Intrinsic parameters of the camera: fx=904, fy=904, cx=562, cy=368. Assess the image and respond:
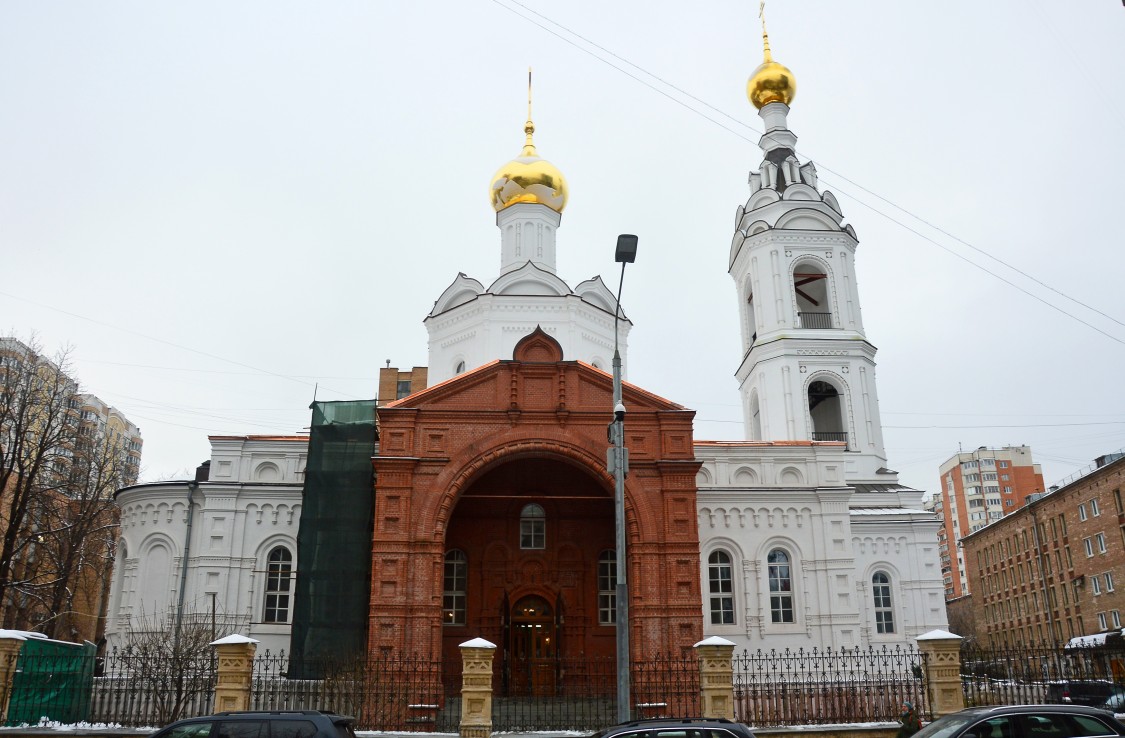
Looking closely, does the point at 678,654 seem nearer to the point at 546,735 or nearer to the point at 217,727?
the point at 546,735

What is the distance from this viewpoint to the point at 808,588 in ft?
79.7

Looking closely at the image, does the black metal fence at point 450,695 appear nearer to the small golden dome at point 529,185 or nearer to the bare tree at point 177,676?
the bare tree at point 177,676

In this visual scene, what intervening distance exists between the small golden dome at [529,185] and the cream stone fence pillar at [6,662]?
70.2 feet

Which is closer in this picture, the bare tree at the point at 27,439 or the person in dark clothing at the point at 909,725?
the person in dark clothing at the point at 909,725

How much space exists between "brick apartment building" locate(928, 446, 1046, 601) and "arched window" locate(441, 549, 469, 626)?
64.0 meters

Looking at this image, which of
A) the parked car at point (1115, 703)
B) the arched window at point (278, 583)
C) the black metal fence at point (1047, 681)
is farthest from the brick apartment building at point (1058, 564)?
the arched window at point (278, 583)

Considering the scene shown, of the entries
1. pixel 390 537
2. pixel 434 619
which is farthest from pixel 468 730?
pixel 390 537

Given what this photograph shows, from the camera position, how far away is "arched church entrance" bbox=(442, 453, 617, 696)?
23.5 m

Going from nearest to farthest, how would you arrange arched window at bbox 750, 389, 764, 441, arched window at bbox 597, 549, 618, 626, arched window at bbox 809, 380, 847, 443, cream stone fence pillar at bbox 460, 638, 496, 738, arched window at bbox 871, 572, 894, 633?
cream stone fence pillar at bbox 460, 638, 496, 738 < arched window at bbox 597, 549, 618, 626 < arched window at bbox 871, 572, 894, 633 < arched window at bbox 809, 380, 847, 443 < arched window at bbox 750, 389, 764, 441

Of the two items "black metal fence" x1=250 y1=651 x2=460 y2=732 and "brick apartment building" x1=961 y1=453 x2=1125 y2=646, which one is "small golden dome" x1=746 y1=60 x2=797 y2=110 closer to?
Result: "brick apartment building" x1=961 y1=453 x2=1125 y2=646

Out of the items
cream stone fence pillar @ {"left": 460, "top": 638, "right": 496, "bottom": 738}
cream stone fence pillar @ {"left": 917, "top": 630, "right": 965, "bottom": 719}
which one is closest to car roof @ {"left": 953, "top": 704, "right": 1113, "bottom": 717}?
cream stone fence pillar @ {"left": 917, "top": 630, "right": 965, "bottom": 719}

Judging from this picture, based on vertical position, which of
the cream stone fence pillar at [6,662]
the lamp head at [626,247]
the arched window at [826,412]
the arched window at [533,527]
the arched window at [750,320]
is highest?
the arched window at [750,320]

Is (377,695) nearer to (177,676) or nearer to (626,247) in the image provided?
(177,676)

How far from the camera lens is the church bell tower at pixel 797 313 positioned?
2847cm
